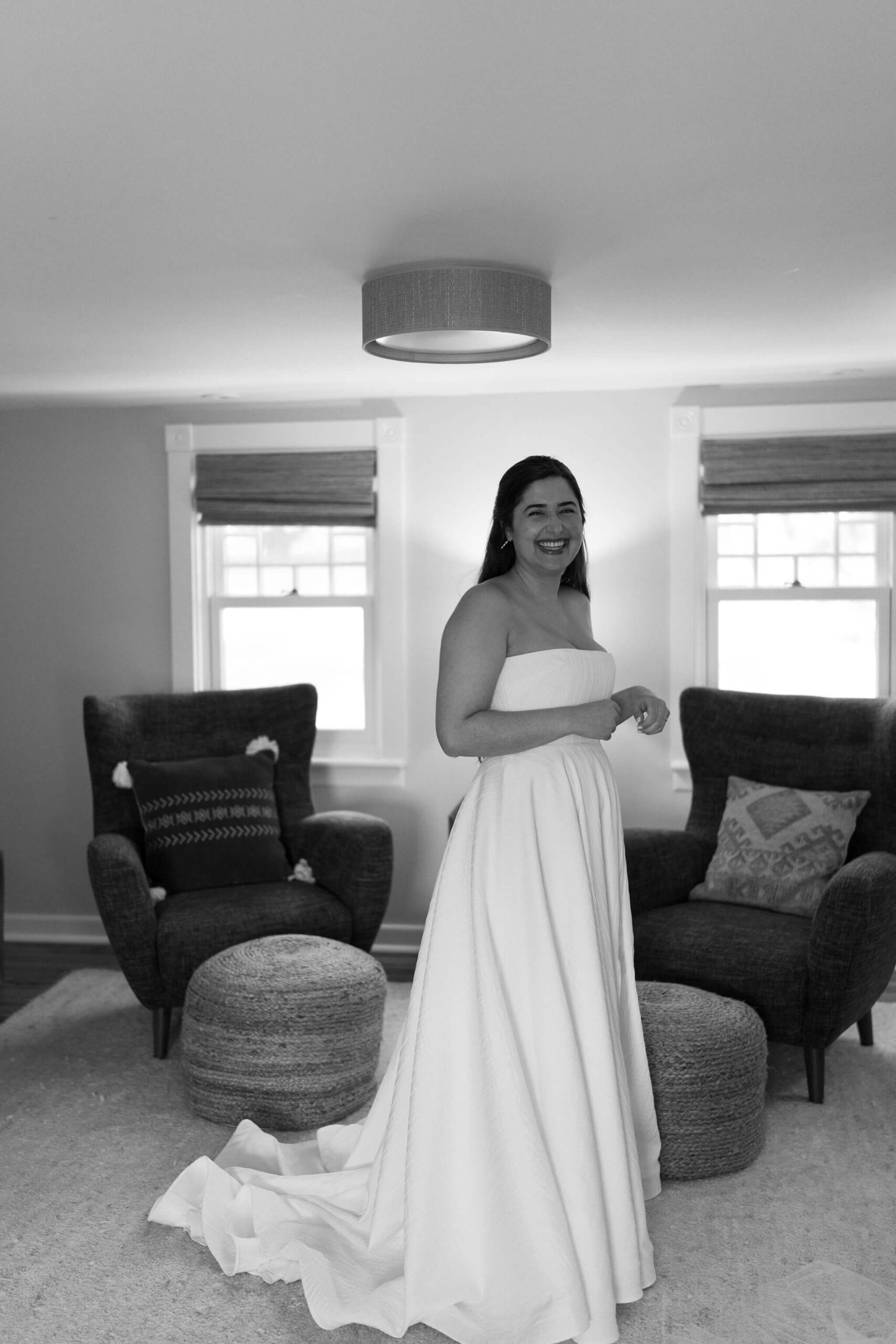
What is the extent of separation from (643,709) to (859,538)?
268 centimetres

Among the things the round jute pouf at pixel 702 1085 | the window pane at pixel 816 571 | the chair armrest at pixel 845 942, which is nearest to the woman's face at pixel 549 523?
the round jute pouf at pixel 702 1085

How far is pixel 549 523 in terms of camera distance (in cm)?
258

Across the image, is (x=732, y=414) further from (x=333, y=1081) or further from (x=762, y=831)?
(x=333, y=1081)

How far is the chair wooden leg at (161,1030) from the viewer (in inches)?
152

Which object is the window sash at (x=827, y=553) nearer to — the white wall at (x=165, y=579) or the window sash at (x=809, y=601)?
the window sash at (x=809, y=601)

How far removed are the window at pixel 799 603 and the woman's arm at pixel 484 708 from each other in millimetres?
2588

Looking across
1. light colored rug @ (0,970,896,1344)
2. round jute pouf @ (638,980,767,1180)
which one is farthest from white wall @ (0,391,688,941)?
round jute pouf @ (638,980,767,1180)

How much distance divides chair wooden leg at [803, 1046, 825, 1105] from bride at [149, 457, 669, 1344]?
0.97 m

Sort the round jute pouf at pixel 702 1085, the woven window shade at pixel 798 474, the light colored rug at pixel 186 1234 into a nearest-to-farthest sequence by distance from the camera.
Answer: the light colored rug at pixel 186 1234
the round jute pouf at pixel 702 1085
the woven window shade at pixel 798 474

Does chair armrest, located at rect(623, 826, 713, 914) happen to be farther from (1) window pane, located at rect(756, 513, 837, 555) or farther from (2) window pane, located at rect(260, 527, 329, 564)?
(2) window pane, located at rect(260, 527, 329, 564)

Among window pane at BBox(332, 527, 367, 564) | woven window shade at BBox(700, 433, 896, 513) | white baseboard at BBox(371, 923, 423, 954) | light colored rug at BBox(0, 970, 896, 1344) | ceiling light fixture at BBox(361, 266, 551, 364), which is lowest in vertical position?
light colored rug at BBox(0, 970, 896, 1344)

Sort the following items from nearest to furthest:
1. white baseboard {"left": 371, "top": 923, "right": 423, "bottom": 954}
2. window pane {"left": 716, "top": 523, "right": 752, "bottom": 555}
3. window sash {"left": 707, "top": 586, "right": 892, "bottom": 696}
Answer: window sash {"left": 707, "top": 586, "right": 892, "bottom": 696}, window pane {"left": 716, "top": 523, "right": 752, "bottom": 555}, white baseboard {"left": 371, "top": 923, "right": 423, "bottom": 954}

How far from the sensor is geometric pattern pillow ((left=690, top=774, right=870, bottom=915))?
3.79 m

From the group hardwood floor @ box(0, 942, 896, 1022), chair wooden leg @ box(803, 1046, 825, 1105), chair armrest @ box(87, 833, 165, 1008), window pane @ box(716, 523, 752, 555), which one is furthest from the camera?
window pane @ box(716, 523, 752, 555)
